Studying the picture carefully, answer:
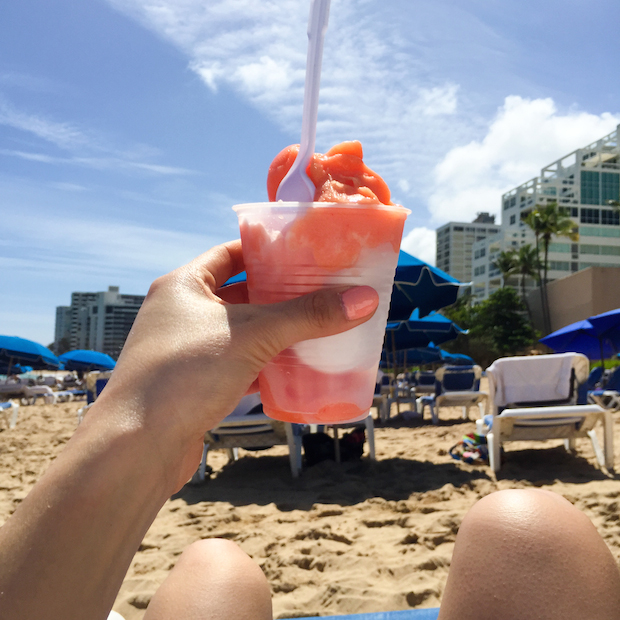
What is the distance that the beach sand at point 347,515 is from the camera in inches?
118

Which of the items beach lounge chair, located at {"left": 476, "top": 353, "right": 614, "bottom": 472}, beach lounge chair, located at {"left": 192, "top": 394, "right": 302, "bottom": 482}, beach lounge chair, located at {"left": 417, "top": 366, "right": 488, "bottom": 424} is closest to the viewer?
beach lounge chair, located at {"left": 192, "top": 394, "right": 302, "bottom": 482}

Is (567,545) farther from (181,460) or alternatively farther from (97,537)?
(97,537)

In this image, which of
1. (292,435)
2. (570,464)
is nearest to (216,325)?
(292,435)

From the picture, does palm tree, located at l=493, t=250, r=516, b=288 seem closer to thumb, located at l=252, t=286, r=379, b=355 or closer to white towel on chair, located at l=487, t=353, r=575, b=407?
white towel on chair, located at l=487, t=353, r=575, b=407

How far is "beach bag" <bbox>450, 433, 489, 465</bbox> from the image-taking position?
19.8ft

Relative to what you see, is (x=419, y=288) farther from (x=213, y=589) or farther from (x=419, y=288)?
(x=213, y=589)

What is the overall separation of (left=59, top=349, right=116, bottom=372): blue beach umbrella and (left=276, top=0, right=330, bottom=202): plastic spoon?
25.2 m

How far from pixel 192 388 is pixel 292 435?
14.9 feet

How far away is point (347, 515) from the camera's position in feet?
13.9

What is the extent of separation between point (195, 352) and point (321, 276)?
0.30 metres

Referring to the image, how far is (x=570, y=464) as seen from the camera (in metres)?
5.73

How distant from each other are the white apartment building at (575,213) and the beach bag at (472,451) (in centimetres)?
5455

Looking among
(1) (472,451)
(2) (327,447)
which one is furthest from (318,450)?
(1) (472,451)

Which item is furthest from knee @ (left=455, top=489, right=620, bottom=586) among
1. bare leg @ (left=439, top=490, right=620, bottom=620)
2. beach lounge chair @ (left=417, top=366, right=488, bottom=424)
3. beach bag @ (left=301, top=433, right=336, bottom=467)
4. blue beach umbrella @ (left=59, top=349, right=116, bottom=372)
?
blue beach umbrella @ (left=59, top=349, right=116, bottom=372)
